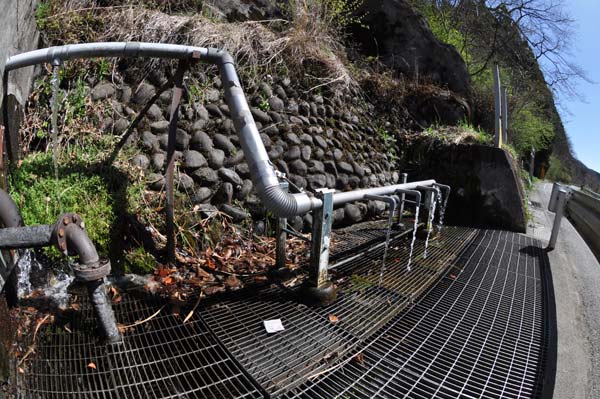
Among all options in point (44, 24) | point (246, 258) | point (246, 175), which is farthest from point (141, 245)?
point (44, 24)

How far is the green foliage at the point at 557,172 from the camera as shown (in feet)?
69.2

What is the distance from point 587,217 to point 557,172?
20.6 meters

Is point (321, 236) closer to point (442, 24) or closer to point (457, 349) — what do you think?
point (457, 349)

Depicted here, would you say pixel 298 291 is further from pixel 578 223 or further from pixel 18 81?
pixel 578 223

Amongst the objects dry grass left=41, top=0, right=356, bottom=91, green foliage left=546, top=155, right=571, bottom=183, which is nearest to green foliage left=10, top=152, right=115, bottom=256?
dry grass left=41, top=0, right=356, bottom=91

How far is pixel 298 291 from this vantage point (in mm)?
2549

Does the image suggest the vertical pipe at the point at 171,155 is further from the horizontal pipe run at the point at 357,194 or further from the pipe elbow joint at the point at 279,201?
the horizontal pipe run at the point at 357,194

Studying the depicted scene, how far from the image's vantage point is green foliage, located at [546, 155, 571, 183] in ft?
69.2

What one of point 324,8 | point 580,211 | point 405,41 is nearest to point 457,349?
point 580,211

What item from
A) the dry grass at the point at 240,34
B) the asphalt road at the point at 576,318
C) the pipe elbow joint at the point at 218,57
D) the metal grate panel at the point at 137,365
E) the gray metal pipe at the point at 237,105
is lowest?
the metal grate panel at the point at 137,365

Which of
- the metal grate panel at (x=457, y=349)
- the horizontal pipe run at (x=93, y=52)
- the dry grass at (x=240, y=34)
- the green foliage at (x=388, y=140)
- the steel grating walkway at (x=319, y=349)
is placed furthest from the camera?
the green foliage at (x=388, y=140)

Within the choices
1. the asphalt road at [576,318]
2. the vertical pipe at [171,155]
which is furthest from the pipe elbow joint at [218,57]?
the asphalt road at [576,318]

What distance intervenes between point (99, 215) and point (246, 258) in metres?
1.32

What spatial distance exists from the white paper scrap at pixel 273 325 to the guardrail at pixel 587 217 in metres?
4.98
